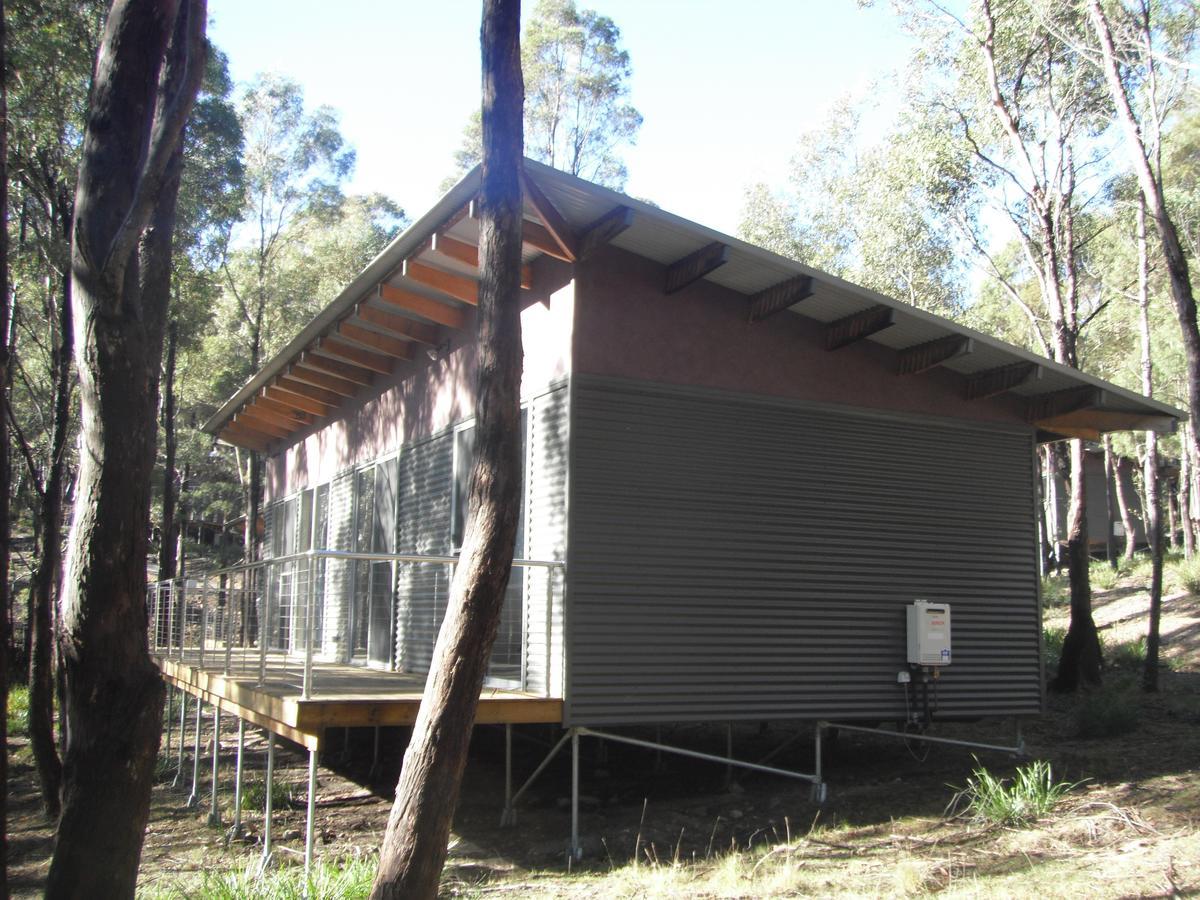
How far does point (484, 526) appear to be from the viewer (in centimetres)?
533

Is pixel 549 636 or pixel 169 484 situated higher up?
pixel 169 484

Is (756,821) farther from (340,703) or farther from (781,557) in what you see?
(340,703)

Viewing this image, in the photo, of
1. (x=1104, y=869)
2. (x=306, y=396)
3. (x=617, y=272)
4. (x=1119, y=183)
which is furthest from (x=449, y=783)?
(x=1119, y=183)

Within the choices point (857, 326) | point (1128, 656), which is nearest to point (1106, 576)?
point (1128, 656)

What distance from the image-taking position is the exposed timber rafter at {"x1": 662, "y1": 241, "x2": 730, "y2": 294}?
26.2 ft

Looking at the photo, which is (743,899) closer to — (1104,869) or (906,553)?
(1104,869)

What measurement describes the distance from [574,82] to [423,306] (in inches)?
775

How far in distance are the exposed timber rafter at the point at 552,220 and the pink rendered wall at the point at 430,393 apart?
0.94ft

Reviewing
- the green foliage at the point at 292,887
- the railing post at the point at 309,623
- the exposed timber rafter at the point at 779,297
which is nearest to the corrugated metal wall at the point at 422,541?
the railing post at the point at 309,623

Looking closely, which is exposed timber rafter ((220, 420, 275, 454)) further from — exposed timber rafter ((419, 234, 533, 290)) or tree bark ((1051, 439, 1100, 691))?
tree bark ((1051, 439, 1100, 691))

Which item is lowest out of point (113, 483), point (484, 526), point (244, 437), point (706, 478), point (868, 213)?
point (484, 526)

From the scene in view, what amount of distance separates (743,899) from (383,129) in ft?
24.4

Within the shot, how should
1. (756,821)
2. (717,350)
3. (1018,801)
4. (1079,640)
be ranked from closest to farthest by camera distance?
(1018,801)
(756,821)
(717,350)
(1079,640)

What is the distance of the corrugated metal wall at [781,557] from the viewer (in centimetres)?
809
